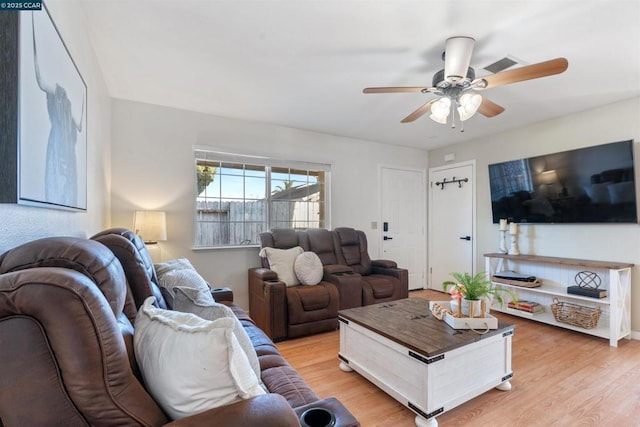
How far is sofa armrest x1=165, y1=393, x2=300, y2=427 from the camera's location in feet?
2.53

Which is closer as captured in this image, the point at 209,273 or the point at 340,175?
the point at 209,273

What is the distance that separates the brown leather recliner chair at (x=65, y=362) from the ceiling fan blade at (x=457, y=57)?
221cm

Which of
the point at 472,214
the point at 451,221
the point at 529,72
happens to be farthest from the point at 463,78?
the point at 451,221

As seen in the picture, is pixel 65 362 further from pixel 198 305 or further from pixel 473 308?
pixel 473 308

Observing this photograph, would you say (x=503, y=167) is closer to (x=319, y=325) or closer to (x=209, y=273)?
(x=319, y=325)

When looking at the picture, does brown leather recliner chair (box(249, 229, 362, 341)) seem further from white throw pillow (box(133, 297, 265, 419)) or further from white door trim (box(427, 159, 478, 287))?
white door trim (box(427, 159, 478, 287))

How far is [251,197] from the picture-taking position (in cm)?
383

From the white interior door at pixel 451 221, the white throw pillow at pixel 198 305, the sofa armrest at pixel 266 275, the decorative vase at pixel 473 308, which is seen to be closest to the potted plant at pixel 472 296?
the decorative vase at pixel 473 308

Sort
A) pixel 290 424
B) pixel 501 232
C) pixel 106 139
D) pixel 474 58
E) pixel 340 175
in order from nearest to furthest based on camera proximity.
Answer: pixel 290 424 → pixel 474 58 → pixel 106 139 → pixel 501 232 → pixel 340 175

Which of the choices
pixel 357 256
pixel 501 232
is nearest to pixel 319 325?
pixel 357 256

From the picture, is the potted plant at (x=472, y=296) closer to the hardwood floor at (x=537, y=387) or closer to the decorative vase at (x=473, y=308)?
the decorative vase at (x=473, y=308)

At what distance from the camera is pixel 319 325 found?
10.0 ft

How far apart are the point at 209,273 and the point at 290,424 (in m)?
2.97

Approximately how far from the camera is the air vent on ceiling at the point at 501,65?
227 centimetres
